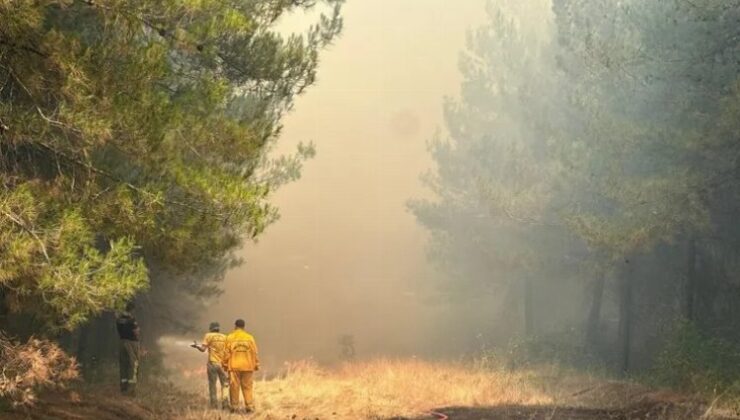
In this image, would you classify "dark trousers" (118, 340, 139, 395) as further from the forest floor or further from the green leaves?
the green leaves

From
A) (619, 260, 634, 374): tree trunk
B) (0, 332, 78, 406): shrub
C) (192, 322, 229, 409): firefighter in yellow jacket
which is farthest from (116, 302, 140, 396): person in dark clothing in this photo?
(619, 260, 634, 374): tree trunk

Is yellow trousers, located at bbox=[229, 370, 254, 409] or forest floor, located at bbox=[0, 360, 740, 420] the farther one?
yellow trousers, located at bbox=[229, 370, 254, 409]

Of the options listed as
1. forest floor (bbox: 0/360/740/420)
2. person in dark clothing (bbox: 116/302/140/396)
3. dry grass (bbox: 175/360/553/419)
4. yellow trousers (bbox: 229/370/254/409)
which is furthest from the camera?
person in dark clothing (bbox: 116/302/140/396)

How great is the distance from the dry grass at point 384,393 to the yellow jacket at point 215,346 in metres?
1.10

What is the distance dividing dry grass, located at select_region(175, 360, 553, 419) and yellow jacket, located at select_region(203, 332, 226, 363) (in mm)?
1101

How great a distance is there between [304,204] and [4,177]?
69.7 metres

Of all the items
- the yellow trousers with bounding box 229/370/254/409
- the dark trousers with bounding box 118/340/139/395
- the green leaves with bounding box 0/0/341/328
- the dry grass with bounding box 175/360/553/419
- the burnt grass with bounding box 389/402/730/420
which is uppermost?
the green leaves with bounding box 0/0/341/328

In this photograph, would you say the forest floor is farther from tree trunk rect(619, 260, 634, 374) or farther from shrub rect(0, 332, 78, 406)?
tree trunk rect(619, 260, 634, 374)

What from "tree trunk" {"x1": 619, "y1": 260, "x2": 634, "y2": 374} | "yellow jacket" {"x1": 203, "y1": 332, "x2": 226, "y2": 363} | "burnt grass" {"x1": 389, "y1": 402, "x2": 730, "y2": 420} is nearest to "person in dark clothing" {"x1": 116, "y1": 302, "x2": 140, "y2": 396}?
"yellow jacket" {"x1": 203, "y1": 332, "x2": 226, "y2": 363}

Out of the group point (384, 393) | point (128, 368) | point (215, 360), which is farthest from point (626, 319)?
point (128, 368)

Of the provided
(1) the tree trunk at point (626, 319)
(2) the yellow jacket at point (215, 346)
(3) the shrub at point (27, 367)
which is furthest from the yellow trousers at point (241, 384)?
(1) the tree trunk at point (626, 319)

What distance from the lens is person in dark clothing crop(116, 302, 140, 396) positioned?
11664mm

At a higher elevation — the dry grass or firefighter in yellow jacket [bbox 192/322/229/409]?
firefighter in yellow jacket [bbox 192/322/229/409]

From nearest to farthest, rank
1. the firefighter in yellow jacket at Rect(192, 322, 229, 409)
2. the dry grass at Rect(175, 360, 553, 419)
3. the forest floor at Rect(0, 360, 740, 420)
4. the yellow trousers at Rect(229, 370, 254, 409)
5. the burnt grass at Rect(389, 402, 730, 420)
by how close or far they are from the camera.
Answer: the forest floor at Rect(0, 360, 740, 420) < the burnt grass at Rect(389, 402, 730, 420) < the dry grass at Rect(175, 360, 553, 419) < the yellow trousers at Rect(229, 370, 254, 409) < the firefighter in yellow jacket at Rect(192, 322, 229, 409)
